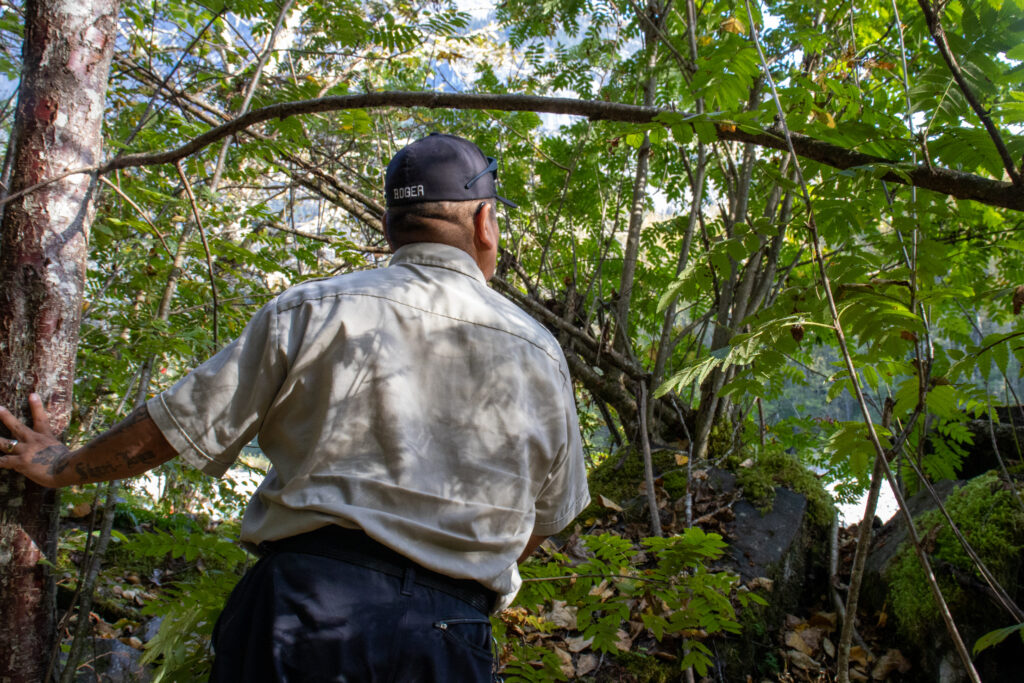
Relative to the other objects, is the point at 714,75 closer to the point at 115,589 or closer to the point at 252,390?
the point at 252,390

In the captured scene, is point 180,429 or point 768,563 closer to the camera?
point 180,429

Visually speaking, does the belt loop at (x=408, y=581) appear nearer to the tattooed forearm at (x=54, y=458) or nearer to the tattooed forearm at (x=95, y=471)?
the tattooed forearm at (x=95, y=471)

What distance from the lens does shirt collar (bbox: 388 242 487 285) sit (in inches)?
70.1

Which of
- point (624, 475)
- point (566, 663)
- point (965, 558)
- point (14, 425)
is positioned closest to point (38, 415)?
point (14, 425)

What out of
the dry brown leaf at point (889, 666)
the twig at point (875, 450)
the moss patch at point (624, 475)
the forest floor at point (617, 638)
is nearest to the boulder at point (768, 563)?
the forest floor at point (617, 638)

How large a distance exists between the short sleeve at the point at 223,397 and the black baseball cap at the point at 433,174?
543 millimetres

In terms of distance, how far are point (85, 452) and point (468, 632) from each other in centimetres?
108

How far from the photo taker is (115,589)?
4.32m

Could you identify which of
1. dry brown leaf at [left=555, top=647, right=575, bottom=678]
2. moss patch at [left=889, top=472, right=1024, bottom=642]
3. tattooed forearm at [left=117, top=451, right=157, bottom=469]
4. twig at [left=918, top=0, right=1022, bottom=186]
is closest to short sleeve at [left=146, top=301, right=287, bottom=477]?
tattooed forearm at [left=117, top=451, right=157, bottom=469]

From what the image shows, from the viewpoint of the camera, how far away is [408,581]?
4.74 ft

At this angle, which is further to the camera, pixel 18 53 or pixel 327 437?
pixel 18 53

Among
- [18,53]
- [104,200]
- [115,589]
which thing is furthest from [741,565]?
[18,53]

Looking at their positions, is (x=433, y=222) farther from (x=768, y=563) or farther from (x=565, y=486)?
(x=768, y=563)

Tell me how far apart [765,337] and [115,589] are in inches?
180
